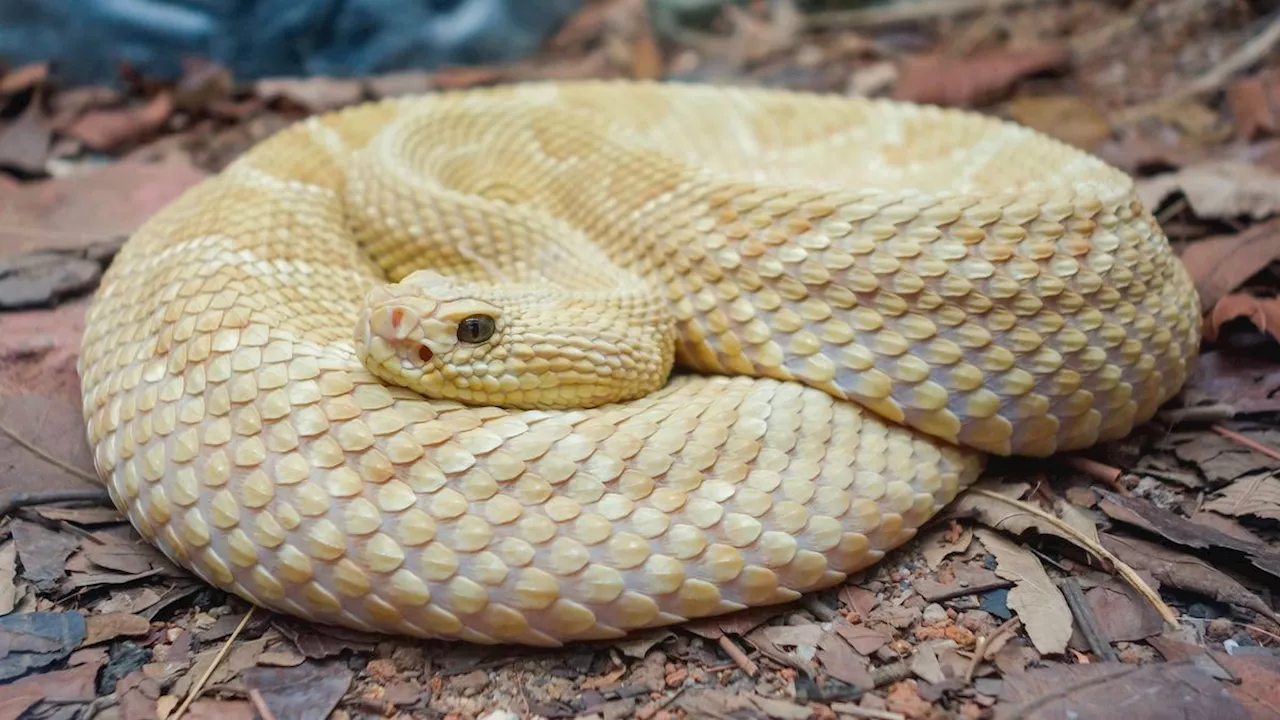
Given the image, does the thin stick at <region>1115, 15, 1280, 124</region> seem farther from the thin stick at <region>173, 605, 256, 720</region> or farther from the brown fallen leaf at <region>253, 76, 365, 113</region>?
the thin stick at <region>173, 605, 256, 720</region>

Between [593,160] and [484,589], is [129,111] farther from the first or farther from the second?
[484,589]

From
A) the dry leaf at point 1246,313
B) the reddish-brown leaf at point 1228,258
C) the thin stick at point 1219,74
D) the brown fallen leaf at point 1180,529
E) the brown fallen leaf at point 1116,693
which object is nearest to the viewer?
the brown fallen leaf at point 1116,693

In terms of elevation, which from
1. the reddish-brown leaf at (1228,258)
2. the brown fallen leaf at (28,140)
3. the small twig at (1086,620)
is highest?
the reddish-brown leaf at (1228,258)

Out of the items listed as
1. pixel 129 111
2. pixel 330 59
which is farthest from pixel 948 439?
pixel 129 111

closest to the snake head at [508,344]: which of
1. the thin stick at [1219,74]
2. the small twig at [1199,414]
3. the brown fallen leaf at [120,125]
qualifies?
the small twig at [1199,414]

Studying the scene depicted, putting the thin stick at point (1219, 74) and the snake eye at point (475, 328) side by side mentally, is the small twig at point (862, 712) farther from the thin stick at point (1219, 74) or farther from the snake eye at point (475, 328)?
the thin stick at point (1219, 74)
